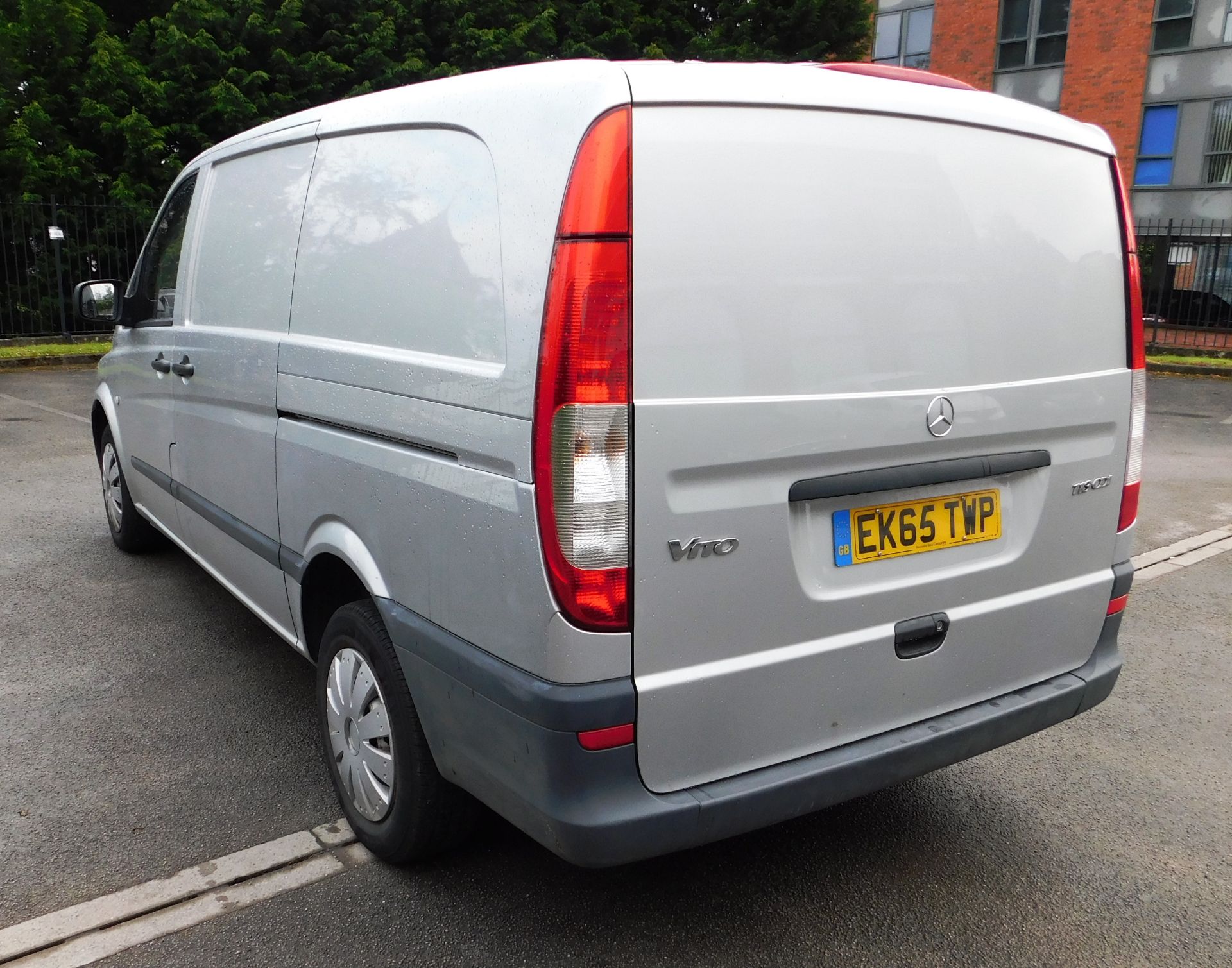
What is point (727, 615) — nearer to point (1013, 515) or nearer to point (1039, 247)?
point (1013, 515)

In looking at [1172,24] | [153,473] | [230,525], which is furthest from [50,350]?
[1172,24]

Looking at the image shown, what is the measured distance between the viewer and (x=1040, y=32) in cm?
2450

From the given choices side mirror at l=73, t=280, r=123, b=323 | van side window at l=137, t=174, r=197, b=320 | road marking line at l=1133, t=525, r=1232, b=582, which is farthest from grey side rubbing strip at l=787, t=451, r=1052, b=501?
side mirror at l=73, t=280, r=123, b=323

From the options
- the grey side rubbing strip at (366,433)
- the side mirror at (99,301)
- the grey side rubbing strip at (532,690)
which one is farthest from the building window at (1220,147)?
the grey side rubbing strip at (532,690)

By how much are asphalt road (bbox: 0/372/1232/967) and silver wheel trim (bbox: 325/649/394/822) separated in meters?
0.20

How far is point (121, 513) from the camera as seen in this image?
5.47 meters

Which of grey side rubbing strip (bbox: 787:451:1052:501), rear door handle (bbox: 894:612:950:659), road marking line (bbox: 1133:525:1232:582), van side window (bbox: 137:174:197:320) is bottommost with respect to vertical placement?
road marking line (bbox: 1133:525:1232:582)

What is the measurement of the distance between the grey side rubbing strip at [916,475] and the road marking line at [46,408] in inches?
384

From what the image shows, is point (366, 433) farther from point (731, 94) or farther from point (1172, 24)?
point (1172, 24)

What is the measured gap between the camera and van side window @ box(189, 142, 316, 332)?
309 centimetres

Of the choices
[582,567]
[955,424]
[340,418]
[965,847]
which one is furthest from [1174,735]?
[340,418]

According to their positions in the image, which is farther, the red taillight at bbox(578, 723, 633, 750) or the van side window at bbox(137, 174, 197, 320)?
the van side window at bbox(137, 174, 197, 320)

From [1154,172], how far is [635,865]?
82.0ft

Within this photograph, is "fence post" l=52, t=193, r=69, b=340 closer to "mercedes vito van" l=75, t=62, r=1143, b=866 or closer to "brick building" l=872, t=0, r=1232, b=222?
"mercedes vito van" l=75, t=62, r=1143, b=866
